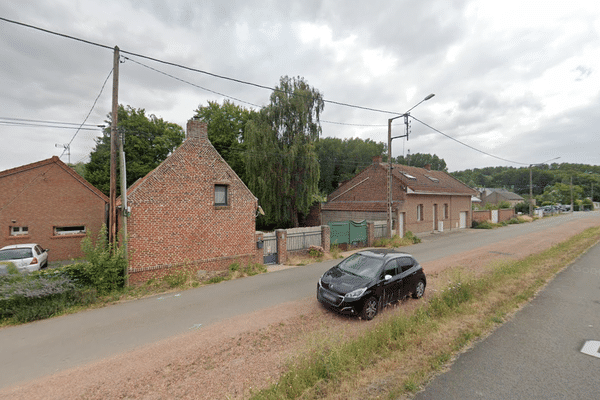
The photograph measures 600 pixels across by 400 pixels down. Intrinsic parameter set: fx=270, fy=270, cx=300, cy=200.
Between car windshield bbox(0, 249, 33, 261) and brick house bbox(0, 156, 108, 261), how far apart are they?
486 cm

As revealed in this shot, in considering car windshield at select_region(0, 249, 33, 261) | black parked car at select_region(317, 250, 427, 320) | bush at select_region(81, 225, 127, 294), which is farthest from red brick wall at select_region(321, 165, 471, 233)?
car windshield at select_region(0, 249, 33, 261)

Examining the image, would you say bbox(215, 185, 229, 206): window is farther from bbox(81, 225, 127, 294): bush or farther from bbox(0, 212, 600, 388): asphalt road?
bbox(81, 225, 127, 294): bush

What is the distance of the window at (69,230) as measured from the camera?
1661cm

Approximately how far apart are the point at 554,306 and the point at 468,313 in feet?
8.87

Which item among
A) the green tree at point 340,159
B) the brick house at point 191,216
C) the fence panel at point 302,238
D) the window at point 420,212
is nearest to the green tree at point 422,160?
the green tree at point 340,159

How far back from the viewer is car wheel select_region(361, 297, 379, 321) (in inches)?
262

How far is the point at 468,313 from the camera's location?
21.0 ft

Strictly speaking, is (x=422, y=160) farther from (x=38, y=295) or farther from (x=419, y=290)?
(x=38, y=295)

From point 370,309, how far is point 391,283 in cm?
99

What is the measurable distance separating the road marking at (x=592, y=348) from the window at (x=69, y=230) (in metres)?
22.7

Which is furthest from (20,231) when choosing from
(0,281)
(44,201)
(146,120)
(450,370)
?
(450,370)

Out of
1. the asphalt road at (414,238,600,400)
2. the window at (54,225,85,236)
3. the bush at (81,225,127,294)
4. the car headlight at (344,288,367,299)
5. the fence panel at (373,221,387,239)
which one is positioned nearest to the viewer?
the asphalt road at (414,238,600,400)

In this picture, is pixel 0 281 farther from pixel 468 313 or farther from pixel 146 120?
pixel 146 120

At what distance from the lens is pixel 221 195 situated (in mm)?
12086
